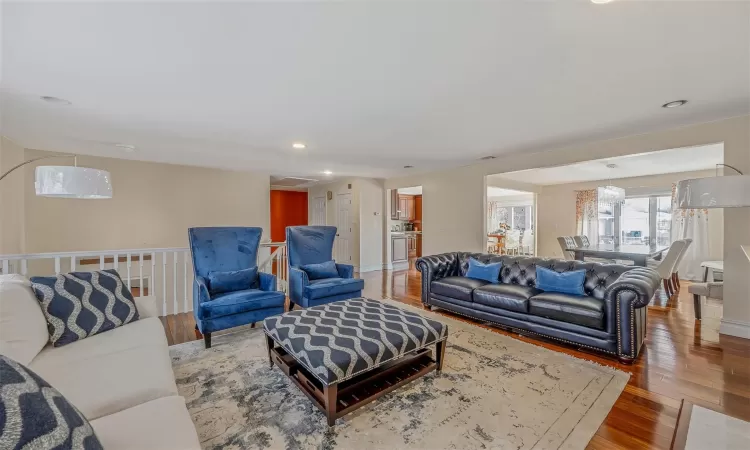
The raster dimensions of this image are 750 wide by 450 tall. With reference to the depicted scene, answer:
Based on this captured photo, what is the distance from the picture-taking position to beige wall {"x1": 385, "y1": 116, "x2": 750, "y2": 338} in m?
3.05

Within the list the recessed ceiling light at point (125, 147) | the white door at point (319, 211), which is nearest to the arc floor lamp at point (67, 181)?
the recessed ceiling light at point (125, 147)

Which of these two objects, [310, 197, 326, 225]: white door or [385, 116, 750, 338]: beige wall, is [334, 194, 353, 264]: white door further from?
[385, 116, 750, 338]: beige wall

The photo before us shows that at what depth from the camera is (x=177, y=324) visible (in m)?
3.55

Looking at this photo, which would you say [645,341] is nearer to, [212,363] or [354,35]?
[354,35]

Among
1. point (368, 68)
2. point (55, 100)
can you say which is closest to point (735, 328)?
point (368, 68)

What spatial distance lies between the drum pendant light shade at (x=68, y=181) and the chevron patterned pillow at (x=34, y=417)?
2.05 meters

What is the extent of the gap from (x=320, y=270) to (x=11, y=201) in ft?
13.0

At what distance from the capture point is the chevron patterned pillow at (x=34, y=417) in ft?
2.19

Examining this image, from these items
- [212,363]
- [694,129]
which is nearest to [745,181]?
[694,129]

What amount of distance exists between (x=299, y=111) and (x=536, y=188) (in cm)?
760

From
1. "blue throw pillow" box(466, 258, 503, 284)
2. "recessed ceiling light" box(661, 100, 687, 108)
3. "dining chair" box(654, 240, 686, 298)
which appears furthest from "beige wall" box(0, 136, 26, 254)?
"dining chair" box(654, 240, 686, 298)

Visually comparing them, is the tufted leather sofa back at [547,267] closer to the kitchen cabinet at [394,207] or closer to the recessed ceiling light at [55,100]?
the kitchen cabinet at [394,207]

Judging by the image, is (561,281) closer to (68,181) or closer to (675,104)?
(675,104)

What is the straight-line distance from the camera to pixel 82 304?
2.01 metres
